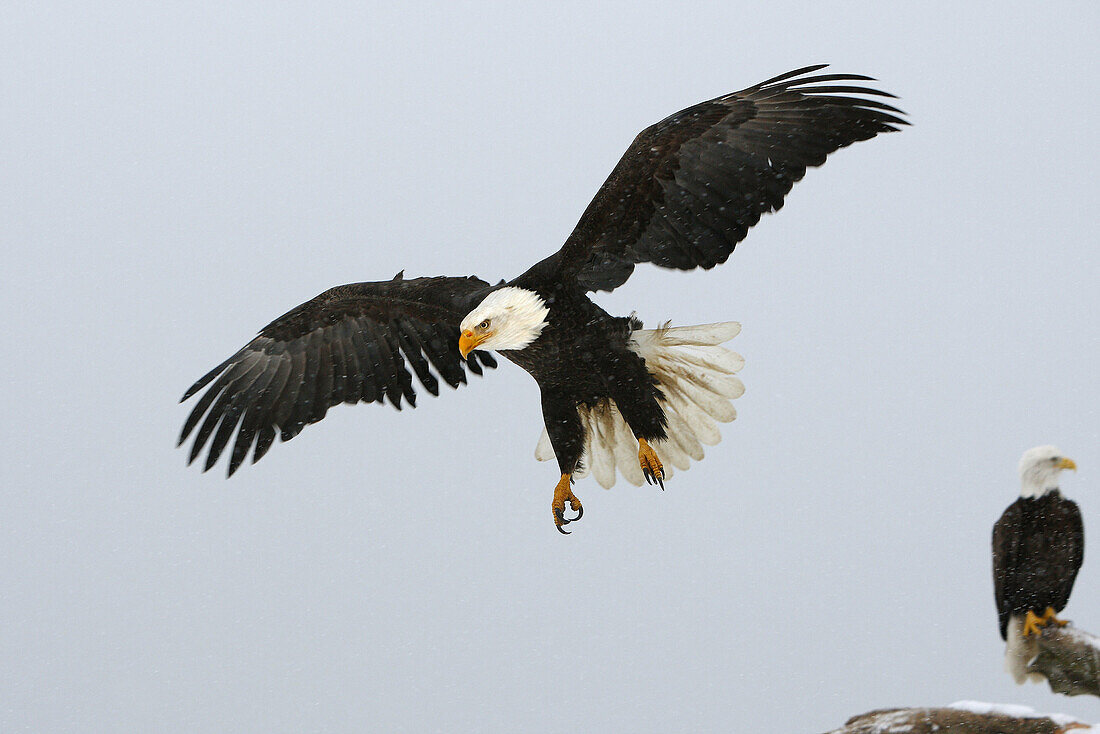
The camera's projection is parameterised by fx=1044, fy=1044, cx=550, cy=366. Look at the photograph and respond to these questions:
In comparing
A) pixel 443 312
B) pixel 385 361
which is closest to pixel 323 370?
pixel 385 361

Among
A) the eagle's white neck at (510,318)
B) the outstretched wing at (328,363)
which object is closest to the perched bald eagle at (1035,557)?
the eagle's white neck at (510,318)

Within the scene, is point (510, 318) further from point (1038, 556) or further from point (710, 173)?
point (1038, 556)

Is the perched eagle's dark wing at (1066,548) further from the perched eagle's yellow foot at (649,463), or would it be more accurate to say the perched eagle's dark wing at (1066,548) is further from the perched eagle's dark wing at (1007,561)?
the perched eagle's yellow foot at (649,463)

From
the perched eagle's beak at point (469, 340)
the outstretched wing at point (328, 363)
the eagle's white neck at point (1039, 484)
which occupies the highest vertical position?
the outstretched wing at point (328, 363)

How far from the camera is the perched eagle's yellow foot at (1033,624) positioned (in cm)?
353

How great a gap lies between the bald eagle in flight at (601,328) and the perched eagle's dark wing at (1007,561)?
102 cm

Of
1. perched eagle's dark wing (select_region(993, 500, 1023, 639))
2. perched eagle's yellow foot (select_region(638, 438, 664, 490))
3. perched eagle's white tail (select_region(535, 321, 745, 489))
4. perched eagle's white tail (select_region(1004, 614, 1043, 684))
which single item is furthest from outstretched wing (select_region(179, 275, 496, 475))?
perched eagle's white tail (select_region(1004, 614, 1043, 684))

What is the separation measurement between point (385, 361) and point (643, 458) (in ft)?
3.72

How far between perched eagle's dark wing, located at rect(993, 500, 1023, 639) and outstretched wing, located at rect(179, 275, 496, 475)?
→ 6.62 ft

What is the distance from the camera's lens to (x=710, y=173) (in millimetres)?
3371

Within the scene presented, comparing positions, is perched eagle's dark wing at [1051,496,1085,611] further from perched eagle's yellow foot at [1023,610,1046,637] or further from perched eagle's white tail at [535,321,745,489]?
perched eagle's white tail at [535,321,745,489]

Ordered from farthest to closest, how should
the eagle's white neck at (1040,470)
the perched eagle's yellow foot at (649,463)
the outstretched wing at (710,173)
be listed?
1. the eagle's white neck at (1040,470)
2. the perched eagle's yellow foot at (649,463)
3. the outstretched wing at (710,173)

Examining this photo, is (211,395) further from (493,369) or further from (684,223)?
(684,223)

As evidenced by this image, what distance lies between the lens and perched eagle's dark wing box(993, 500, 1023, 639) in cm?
359
